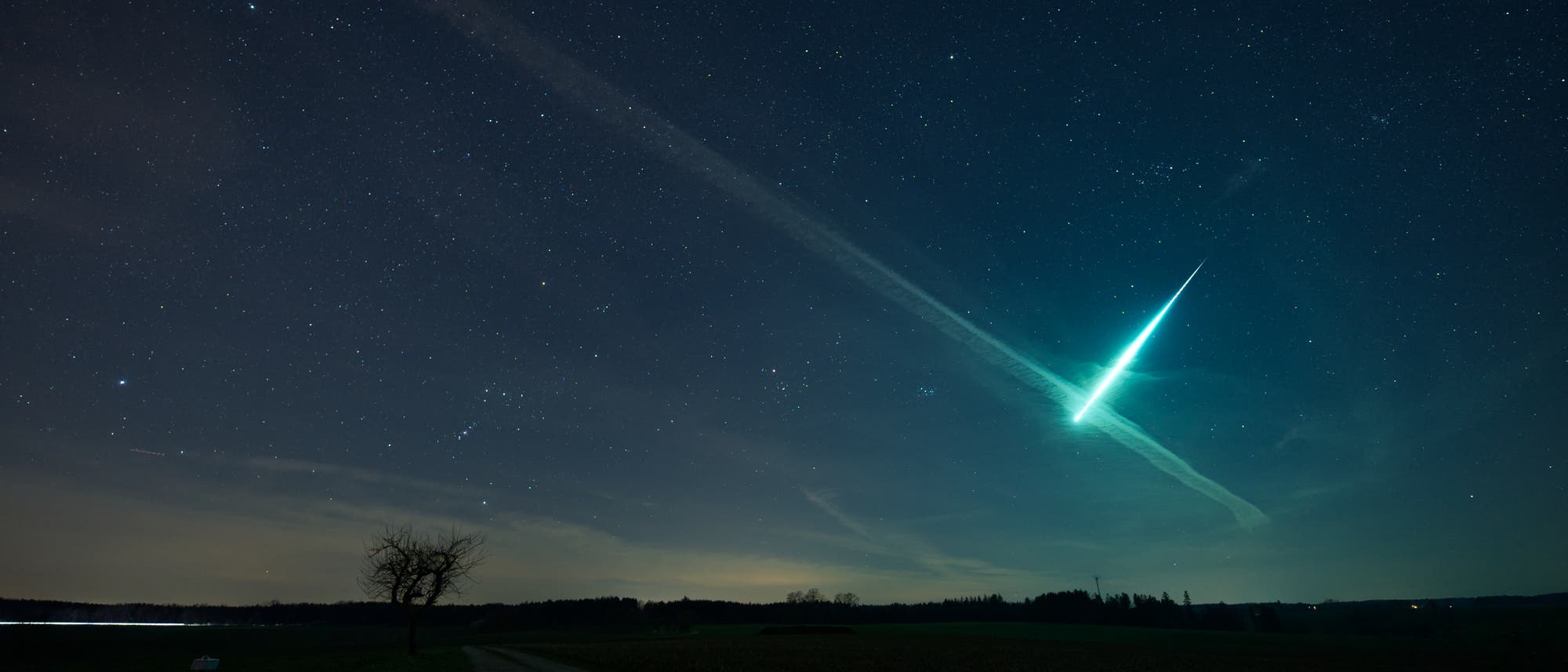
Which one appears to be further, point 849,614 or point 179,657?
point 849,614

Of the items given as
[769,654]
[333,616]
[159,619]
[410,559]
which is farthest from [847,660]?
[159,619]

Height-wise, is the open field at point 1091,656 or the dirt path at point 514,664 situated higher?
the dirt path at point 514,664

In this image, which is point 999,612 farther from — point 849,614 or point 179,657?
point 179,657

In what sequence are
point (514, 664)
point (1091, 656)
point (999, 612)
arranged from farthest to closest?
point (999, 612), point (1091, 656), point (514, 664)

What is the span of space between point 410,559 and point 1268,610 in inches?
5046

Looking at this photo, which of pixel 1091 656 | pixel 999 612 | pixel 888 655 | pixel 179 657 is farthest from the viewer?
pixel 999 612

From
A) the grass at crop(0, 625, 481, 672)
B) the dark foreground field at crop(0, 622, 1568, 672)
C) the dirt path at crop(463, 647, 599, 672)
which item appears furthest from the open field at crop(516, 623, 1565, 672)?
the grass at crop(0, 625, 481, 672)

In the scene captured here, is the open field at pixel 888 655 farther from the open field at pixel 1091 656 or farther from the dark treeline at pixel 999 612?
the dark treeline at pixel 999 612

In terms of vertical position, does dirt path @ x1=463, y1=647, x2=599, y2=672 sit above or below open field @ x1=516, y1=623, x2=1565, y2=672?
above

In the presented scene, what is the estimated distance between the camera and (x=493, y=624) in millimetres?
121562

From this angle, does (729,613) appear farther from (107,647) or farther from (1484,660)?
(1484,660)

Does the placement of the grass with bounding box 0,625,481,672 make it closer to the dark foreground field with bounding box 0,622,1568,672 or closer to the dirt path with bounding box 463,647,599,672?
the dark foreground field with bounding box 0,622,1568,672

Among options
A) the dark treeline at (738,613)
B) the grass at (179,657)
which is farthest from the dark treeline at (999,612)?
the grass at (179,657)

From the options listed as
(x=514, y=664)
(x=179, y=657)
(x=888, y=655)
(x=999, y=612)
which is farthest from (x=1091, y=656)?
(x=999, y=612)
